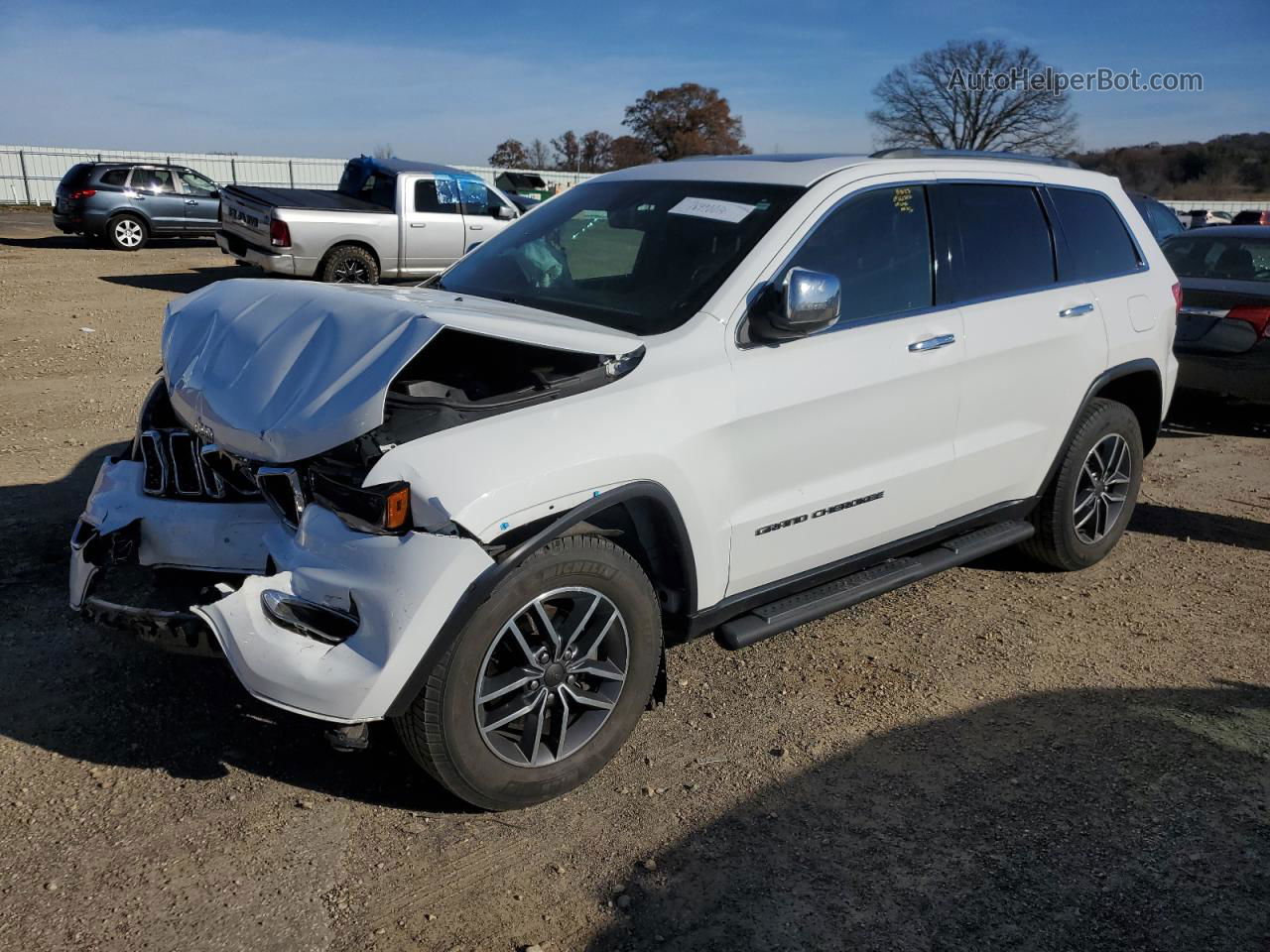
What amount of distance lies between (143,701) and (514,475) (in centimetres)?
178

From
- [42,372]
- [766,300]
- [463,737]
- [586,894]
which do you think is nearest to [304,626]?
[463,737]

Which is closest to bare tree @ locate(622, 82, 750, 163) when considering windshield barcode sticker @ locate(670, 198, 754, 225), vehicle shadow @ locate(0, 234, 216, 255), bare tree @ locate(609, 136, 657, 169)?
bare tree @ locate(609, 136, 657, 169)

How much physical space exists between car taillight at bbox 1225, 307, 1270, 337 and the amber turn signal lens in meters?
7.19

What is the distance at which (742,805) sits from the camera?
328 cm

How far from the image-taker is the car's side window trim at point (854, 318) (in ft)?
11.6

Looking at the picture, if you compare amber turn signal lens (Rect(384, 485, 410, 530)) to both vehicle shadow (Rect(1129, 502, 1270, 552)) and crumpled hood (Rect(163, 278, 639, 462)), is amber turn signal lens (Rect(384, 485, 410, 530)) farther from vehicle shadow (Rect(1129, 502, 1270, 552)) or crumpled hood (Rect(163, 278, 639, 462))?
vehicle shadow (Rect(1129, 502, 1270, 552))

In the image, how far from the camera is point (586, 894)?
9.35 ft

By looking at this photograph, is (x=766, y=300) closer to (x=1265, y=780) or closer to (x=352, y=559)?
(x=352, y=559)

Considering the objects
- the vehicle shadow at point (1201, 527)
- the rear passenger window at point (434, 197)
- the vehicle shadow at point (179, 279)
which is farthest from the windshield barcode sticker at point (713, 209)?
the vehicle shadow at point (179, 279)

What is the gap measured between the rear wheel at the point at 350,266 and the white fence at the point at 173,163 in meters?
18.3

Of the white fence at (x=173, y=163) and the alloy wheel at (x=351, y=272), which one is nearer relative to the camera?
the alloy wheel at (x=351, y=272)

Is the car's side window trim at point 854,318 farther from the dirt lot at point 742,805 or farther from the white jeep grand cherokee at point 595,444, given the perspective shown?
the dirt lot at point 742,805

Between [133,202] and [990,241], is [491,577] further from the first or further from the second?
[133,202]

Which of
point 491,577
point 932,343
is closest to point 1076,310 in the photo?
point 932,343
